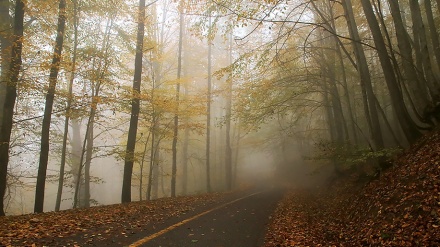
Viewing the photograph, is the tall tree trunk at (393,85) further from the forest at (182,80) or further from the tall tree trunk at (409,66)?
the tall tree trunk at (409,66)

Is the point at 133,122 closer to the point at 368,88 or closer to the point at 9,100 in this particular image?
→ the point at 9,100

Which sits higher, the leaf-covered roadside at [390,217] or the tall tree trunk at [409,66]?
the tall tree trunk at [409,66]

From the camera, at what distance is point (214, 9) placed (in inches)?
371

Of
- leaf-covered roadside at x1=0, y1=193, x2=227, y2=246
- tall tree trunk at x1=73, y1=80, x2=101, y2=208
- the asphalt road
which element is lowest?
the asphalt road

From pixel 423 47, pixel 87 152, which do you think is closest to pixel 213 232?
pixel 423 47

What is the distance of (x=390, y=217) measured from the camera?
5301 millimetres

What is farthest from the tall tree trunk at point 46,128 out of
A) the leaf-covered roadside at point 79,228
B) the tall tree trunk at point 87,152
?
the leaf-covered roadside at point 79,228

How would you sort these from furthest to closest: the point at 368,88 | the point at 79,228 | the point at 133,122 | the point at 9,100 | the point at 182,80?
1. the point at 182,80
2. the point at 133,122
3. the point at 368,88
4. the point at 9,100
5. the point at 79,228

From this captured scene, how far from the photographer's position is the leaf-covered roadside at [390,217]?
442cm

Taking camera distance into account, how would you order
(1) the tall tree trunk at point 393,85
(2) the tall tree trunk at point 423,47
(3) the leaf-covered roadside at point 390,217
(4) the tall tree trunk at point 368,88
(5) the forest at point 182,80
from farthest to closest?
(4) the tall tree trunk at point 368,88
(5) the forest at point 182,80
(1) the tall tree trunk at point 393,85
(2) the tall tree trunk at point 423,47
(3) the leaf-covered roadside at point 390,217

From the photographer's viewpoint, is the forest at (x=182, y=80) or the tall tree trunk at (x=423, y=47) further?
the forest at (x=182, y=80)

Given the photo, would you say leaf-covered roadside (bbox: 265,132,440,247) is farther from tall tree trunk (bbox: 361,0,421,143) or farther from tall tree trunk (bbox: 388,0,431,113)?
tall tree trunk (bbox: 388,0,431,113)

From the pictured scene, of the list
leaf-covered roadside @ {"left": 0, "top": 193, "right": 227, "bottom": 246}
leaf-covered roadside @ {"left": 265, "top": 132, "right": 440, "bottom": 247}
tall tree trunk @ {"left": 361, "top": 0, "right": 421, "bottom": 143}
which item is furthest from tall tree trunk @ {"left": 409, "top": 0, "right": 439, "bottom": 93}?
leaf-covered roadside @ {"left": 0, "top": 193, "right": 227, "bottom": 246}

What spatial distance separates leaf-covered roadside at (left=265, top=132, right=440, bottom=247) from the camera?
4.42m
